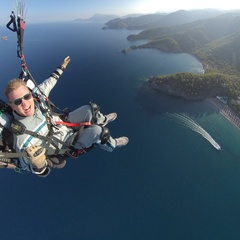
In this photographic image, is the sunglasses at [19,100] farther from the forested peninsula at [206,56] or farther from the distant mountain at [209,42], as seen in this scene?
the distant mountain at [209,42]

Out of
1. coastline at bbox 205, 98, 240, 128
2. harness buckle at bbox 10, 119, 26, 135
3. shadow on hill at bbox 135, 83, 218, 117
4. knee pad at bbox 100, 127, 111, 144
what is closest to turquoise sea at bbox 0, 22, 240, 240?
shadow on hill at bbox 135, 83, 218, 117

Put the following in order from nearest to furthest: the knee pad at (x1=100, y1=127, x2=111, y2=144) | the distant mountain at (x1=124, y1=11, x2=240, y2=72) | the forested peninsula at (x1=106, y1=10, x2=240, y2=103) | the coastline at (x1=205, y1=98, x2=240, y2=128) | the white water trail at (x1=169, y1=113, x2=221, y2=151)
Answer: the knee pad at (x1=100, y1=127, x2=111, y2=144), the white water trail at (x1=169, y1=113, x2=221, y2=151), the coastline at (x1=205, y1=98, x2=240, y2=128), the forested peninsula at (x1=106, y1=10, x2=240, y2=103), the distant mountain at (x1=124, y1=11, x2=240, y2=72)

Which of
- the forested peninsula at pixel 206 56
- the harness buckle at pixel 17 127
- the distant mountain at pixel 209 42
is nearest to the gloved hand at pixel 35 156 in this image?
the harness buckle at pixel 17 127

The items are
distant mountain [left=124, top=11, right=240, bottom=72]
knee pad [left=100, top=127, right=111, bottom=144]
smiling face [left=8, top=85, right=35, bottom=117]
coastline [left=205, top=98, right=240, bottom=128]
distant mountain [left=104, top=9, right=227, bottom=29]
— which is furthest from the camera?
distant mountain [left=104, top=9, right=227, bottom=29]

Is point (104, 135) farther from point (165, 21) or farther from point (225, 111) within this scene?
point (165, 21)

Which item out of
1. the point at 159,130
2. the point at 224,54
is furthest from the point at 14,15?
the point at 224,54

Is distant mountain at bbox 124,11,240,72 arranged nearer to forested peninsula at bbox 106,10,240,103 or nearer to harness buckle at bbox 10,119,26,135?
forested peninsula at bbox 106,10,240,103

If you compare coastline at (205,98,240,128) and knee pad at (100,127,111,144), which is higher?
knee pad at (100,127,111,144)

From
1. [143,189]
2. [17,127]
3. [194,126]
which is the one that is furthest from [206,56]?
[17,127]
